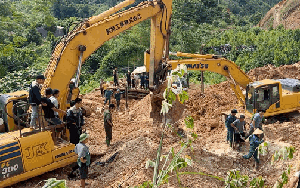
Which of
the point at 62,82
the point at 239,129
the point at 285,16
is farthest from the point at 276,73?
the point at 285,16

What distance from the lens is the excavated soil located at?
8.52 m

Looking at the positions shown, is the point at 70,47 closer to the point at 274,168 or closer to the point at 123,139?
the point at 123,139

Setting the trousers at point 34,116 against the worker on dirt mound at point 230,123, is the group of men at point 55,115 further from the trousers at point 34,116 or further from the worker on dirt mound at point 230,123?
the worker on dirt mound at point 230,123

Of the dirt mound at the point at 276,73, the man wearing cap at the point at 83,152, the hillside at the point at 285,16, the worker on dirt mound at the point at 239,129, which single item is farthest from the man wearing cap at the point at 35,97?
the hillside at the point at 285,16

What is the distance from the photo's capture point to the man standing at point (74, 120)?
29.4 feet

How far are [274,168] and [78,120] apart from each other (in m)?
5.63

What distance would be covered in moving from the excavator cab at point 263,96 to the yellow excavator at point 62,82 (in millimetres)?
3426

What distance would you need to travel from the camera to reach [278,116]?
1352 cm

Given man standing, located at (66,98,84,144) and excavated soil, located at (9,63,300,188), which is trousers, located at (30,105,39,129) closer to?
man standing, located at (66,98,84,144)

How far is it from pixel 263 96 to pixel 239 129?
107 inches

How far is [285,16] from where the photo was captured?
42312 mm

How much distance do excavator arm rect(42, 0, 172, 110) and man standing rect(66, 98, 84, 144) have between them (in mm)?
1229

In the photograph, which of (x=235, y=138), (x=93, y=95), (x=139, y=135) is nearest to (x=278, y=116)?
(x=235, y=138)

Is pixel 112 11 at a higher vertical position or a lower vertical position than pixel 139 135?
higher
